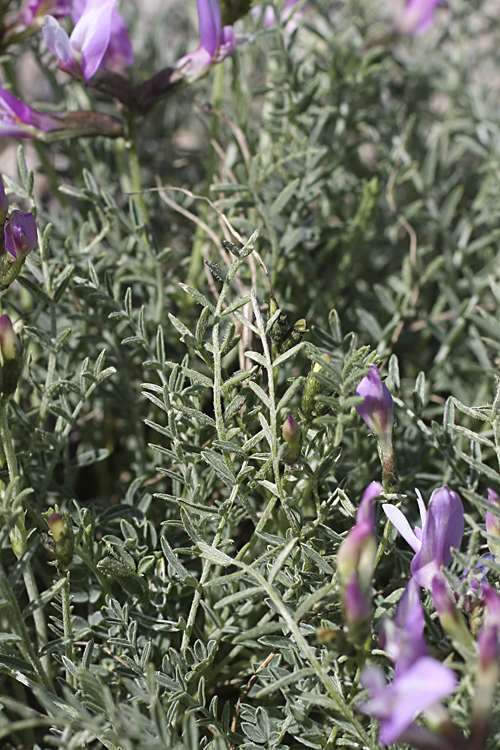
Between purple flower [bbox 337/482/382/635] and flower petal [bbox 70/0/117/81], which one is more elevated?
flower petal [bbox 70/0/117/81]

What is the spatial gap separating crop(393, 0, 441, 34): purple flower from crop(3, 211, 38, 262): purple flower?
1.36 m

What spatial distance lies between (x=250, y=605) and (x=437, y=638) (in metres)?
0.26

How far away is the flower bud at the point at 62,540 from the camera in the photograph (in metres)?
0.74

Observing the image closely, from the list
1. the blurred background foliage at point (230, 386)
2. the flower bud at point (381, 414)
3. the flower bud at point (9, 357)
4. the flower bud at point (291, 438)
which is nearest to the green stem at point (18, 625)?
the blurred background foliage at point (230, 386)

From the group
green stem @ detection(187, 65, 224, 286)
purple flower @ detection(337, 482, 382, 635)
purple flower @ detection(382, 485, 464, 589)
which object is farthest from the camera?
green stem @ detection(187, 65, 224, 286)

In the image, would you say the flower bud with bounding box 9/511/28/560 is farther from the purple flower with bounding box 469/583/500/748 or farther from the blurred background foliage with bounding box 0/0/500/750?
the purple flower with bounding box 469/583/500/748

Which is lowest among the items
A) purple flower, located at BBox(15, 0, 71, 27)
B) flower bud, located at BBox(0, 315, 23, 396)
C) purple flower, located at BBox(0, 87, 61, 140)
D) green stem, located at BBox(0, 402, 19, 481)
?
green stem, located at BBox(0, 402, 19, 481)

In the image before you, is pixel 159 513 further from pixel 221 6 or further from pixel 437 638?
pixel 221 6

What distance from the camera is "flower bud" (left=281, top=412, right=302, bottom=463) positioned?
75cm

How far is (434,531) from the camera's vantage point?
0.74m

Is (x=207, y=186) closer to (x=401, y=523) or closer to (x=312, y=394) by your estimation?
(x=312, y=394)

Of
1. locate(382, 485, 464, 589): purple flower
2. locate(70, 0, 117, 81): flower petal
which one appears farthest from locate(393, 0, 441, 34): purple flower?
locate(382, 485, 464, 589): purple flower

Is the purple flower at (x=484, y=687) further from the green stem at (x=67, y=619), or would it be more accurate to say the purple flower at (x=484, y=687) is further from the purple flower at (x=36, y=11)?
the purple flower at (x=36, y=11)

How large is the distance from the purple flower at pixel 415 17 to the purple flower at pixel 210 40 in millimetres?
826
